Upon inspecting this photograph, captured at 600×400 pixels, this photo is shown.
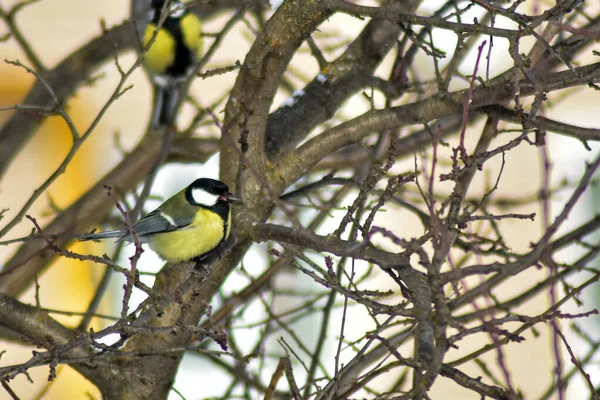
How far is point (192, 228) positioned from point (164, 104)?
105cm

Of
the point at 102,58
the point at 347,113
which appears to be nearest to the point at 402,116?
the point at 102,58

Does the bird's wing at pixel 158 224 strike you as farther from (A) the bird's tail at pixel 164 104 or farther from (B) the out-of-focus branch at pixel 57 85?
(B) the out-of-focus branch at pixel 57 85

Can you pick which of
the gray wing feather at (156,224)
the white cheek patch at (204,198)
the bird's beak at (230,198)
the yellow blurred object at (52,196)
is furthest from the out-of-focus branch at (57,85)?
the yellow blurred object at (52,196)

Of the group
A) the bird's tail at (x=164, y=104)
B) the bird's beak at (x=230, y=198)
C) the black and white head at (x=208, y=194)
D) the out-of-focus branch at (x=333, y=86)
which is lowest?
the bird's beak at (x=230, y=198)

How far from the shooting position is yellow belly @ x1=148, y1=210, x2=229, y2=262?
7.20 feet

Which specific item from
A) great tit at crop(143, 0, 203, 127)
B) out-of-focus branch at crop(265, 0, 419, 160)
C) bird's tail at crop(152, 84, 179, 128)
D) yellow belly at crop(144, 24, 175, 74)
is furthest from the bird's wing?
yellow belly at crop(144, 24, 175, 74)

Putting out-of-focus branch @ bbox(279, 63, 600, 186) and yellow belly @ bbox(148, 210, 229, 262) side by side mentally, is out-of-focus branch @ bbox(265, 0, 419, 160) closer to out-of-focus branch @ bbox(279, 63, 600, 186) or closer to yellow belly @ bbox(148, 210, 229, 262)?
out-of-focus branch @ bbox(279, 63, 600, 186)

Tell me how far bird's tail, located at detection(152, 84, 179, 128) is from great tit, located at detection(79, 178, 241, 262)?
674 mm

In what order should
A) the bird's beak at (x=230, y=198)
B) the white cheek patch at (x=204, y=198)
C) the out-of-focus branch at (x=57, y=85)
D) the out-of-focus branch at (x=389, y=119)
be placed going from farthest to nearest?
the out-of-focus branch at (x=57, y=85), the white cheek patch at (x=204, y=198), the bird's beak at (x=230, y=198), the out-of-focus branch at (x=389, y=119)

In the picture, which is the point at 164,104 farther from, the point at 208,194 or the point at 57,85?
the point at 208,194

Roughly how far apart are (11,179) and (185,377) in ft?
6.07

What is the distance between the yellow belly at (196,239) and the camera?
2.19 metres

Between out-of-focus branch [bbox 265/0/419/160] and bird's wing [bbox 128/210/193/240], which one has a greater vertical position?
out-of-focus branch [bbox 265/0/419/160]

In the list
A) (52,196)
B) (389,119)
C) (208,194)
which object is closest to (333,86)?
(389,119)
